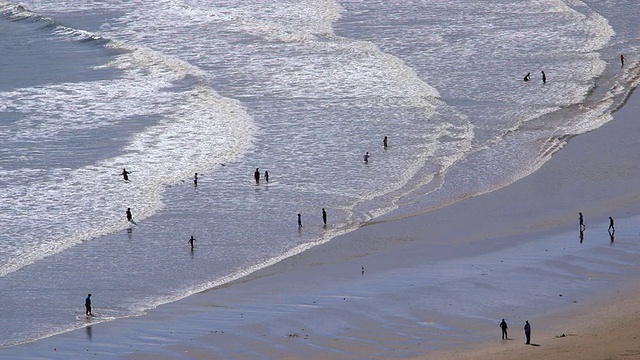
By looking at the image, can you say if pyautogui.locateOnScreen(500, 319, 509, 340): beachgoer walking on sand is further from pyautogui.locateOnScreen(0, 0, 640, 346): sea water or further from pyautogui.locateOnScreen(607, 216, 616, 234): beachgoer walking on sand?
pyautogui.locateOnScreen(0, 0, 640, 346): sea water

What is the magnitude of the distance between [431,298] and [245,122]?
1796 centimetres

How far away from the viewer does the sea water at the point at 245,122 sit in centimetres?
2711

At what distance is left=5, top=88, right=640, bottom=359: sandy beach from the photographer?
20.4 metres

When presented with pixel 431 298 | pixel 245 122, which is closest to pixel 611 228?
pixel 431 298

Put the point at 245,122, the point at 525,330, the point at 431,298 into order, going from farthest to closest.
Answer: the point at 245,122 → the point at 431,298 → the point at 525,330

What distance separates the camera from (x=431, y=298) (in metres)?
22.8

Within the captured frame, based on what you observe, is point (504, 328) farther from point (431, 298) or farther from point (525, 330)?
point (431, 298)

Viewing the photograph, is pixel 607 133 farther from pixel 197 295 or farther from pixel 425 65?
pixel 197 295

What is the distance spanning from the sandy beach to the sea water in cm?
104

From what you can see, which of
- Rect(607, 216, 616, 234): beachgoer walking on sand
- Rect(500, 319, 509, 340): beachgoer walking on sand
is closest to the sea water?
Rect(607, 216, 616, 234): beachgoer walking on sand

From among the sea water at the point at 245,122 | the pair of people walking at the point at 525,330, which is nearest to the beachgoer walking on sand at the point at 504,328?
the pair of people walking at the point at 525,330

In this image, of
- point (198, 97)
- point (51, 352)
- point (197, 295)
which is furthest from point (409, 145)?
point (51, 352)

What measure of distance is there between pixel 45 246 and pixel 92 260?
1661 mm

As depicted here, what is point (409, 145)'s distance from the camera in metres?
35.9
